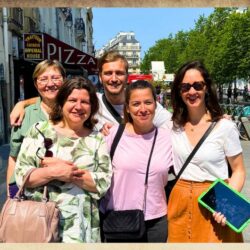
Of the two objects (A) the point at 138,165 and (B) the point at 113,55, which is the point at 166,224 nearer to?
(A) the point at 138,165

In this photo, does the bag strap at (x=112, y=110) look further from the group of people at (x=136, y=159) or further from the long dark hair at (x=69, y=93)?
the long dark hair at (x=69, y=93)

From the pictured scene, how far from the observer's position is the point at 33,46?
57.3ft

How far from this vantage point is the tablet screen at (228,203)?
2863 mm

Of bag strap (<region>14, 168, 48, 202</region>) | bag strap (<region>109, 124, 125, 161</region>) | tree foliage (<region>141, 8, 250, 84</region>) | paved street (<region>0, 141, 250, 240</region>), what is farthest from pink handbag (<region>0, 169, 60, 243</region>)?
tree foliage (<region>141, 8, 250, 84</region>)

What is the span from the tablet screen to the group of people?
1.9 inches

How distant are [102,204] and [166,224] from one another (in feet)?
1.28

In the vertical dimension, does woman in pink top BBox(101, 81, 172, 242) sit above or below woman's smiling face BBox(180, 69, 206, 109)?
below

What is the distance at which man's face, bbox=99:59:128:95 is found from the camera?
3439 millimetres

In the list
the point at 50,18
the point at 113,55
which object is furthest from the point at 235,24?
the point at 113,55

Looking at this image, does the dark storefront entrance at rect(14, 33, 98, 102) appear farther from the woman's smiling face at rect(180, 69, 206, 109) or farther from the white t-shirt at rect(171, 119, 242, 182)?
the white t-shirt at rect(171, 119, 242, 182)

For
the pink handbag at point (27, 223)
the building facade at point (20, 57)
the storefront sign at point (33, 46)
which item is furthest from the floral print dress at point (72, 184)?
the storefront sign at point (33, 46)

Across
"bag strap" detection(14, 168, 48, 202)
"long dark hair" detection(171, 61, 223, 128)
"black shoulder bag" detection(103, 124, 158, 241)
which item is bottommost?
"black shoulder bag" detection(103, 124, 158, 241)

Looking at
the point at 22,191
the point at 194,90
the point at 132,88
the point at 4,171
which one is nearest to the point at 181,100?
the point at 194,90

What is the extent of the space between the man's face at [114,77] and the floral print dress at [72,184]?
2.20ft
